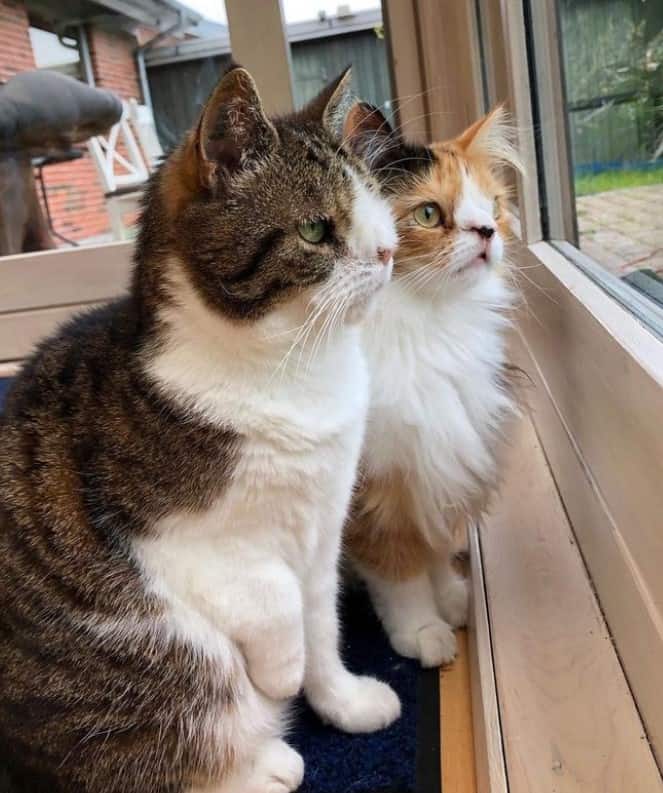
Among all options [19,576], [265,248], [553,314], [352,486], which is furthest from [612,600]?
[19,576]

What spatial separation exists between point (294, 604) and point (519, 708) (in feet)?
1.01

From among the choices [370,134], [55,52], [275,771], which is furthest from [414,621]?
[55,52]

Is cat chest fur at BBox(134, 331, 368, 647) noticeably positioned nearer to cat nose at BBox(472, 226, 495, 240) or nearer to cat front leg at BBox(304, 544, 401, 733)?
cat front leg at BBox(304, 544, 401, 733)

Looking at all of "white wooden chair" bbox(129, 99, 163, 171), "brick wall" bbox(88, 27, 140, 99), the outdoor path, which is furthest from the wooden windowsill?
"brick wall" bbox(88, 27, 140, 99)

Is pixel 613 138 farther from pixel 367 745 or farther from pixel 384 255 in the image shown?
Result: pixel 367 745

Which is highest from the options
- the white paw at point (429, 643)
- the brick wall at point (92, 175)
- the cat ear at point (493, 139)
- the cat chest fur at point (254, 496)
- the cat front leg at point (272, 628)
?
the brick wall at point (92, 175)

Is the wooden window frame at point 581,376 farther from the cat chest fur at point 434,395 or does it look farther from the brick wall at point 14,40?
the brick wall at point 14,40

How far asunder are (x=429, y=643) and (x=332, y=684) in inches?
6.9

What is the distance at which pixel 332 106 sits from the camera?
3.03 ft

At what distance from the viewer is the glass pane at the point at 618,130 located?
98 centimetres

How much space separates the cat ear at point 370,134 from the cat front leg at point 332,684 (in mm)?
543

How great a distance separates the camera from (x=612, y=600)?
98cm

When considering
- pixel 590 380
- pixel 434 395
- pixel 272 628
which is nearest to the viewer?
pixel 272 628

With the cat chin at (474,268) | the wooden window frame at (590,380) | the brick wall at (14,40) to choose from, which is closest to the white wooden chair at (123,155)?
the brick wall at (14,40)
